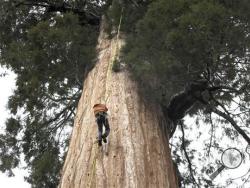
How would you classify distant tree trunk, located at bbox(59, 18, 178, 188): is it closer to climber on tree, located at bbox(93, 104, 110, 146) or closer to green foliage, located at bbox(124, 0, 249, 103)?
climber on tree, located at bbox(93, 104, 110, 146)

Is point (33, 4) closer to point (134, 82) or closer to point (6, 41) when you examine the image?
point (6, 41)

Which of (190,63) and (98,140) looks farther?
(190,63)

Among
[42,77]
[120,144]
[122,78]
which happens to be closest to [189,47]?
[122,78]

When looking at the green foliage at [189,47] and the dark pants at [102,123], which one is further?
the green foliage at [189,47]

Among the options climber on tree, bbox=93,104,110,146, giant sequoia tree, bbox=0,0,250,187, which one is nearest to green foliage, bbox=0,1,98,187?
giant sequoia tree, bbox=0,0,250,187

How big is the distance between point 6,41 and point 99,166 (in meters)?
4.96

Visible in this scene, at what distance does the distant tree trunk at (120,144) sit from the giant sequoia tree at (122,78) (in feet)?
0.04

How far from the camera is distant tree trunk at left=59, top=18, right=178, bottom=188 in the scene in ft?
15.7

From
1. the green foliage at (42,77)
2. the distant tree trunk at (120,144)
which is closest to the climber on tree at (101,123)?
the distant tree trunk at (120,144)

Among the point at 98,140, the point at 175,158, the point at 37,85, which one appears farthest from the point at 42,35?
the point at 175,158

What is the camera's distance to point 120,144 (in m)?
5.14

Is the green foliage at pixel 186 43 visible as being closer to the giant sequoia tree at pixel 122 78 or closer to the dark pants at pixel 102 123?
the giant sequoia tree at pixel 122 78

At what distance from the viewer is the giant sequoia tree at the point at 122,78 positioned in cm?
526

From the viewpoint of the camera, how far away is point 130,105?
594cm
